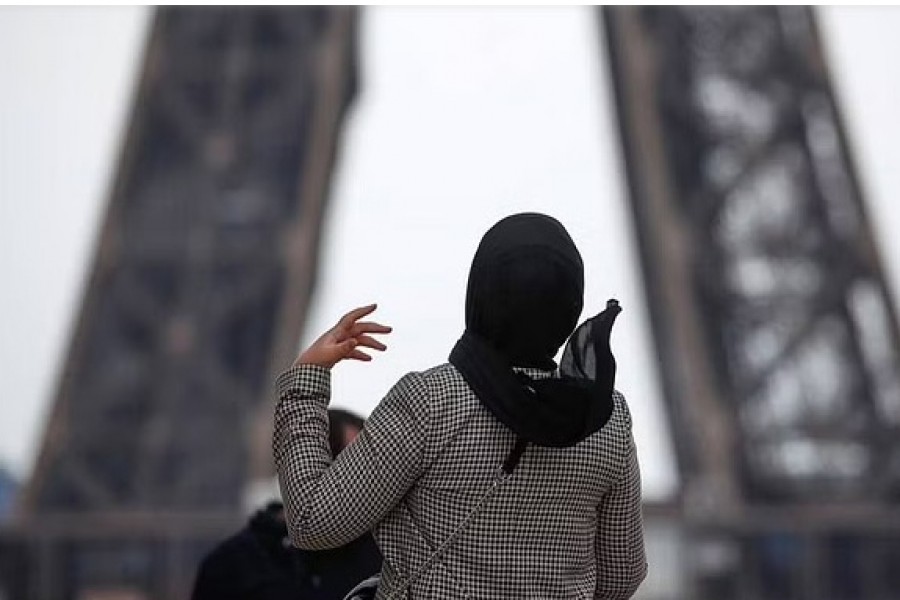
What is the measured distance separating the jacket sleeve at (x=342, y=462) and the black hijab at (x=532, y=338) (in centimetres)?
6

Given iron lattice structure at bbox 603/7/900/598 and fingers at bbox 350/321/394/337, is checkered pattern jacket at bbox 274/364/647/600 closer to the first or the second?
fingers at bbox 350/321/394/337

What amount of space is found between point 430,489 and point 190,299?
49.4ft

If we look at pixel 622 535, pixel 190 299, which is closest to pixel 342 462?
pixel 622 535

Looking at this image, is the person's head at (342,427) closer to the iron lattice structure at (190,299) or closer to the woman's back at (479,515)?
the woman's back at (479,515)

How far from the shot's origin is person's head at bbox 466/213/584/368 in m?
1.82

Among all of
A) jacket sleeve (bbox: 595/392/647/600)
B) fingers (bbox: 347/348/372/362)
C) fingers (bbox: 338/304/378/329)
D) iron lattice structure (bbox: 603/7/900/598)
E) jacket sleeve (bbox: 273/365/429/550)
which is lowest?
jacket sleeve (bbox: 595/392/647/600)

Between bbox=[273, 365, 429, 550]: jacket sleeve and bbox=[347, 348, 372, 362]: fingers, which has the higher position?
bbox=[347, 348, 372, 362]: fingers

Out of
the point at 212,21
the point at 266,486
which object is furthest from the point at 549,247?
the point at 212,21

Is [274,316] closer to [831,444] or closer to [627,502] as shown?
[831,444]

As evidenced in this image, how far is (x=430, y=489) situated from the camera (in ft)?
6.02

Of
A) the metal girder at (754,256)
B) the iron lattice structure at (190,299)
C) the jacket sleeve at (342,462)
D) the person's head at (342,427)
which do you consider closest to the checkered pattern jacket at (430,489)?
the jacket sleeve at (342,462)

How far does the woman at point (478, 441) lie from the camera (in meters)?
1.81

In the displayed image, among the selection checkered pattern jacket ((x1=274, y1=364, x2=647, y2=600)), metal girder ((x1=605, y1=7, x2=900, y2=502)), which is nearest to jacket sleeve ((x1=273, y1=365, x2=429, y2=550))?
checkered pattern jacket ((x1=274, y1=364, x2=647, y2=600))

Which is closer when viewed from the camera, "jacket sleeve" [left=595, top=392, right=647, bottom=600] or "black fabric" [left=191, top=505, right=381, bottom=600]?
"jacket sleeve" [left=595, top=392, right=647, bottom=600]
